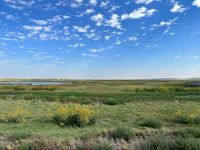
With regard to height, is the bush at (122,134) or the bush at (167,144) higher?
the bush at (167,144)

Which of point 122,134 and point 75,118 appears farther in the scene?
point 75,118

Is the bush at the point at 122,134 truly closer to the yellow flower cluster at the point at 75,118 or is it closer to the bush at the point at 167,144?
the bush at the point at 167,144

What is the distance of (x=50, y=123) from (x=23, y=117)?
2.01 meters

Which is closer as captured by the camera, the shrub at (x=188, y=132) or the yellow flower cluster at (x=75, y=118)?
the shrub at (x=188, y=132)

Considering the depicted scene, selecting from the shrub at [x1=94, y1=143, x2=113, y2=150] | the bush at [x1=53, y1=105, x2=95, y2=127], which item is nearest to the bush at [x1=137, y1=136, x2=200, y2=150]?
the shrub at [x1=94, y1=143, x2=113, y2=150]

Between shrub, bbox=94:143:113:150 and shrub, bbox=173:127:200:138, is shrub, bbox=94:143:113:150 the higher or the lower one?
the higher one

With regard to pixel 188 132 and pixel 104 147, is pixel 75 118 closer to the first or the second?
pixel 188 132

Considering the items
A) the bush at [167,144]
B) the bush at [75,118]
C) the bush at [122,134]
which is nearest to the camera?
the bush at [167,144]

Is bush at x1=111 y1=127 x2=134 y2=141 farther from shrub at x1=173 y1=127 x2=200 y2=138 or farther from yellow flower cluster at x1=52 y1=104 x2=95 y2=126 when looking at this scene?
yellow flower cluster at x1=52 y1=104 x2=95 y2=126

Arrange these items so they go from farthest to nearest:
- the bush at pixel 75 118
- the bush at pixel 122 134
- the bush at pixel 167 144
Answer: the bush at pixel 75 118
the bush at pixel 122 134
the bush at pixel 167 144

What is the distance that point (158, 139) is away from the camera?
8992 mm

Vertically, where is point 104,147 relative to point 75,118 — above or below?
above

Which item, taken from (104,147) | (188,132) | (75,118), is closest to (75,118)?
(75,118)

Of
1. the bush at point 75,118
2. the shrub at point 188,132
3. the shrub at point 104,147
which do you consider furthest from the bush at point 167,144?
the bush at point 75,118
